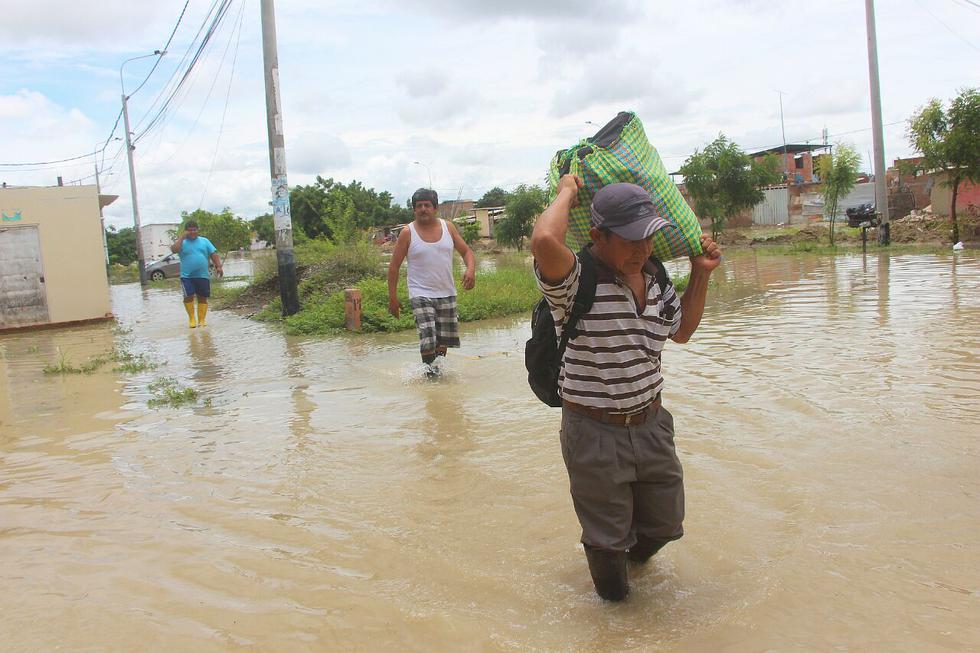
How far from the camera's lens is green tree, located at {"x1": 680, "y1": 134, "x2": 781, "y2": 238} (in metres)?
33.1

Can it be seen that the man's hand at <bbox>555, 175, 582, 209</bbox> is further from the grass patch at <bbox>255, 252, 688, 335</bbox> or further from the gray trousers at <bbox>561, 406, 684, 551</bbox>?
the grass patch at <bbox>255, 252, 688, 335</bbox>

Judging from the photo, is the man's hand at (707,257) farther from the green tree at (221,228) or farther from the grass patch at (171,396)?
the green tree at (221,228)

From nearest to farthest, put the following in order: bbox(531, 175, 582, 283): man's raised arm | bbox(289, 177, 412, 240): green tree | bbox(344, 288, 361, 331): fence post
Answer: bbox(531, 175, 582, 283): man's raised arm < bbox(344, 288, 361, 331): fence post < bbox(289, 177, 412, 240): green tree

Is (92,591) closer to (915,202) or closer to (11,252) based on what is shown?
(11,252)

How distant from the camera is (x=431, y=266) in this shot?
679cm

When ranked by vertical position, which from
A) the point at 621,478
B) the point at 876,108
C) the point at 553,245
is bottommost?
the point at 621,478

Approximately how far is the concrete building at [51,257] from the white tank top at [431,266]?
9.98m

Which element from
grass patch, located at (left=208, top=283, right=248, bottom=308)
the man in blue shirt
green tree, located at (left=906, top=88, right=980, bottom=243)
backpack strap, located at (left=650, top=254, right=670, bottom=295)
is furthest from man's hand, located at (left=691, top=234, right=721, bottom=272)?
green tree, located at (left=906, top=88, right=980, bottom=243)

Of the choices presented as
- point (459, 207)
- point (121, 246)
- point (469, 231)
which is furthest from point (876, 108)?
point (121, 246)

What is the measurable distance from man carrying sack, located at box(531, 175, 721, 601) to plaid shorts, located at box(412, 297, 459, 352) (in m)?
4.12

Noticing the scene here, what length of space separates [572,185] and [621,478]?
1023 mm

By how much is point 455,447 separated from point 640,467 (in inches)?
97.6

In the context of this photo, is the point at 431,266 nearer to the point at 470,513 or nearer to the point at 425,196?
the point at 425,196

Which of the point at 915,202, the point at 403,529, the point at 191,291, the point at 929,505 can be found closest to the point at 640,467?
the point at 403,529
